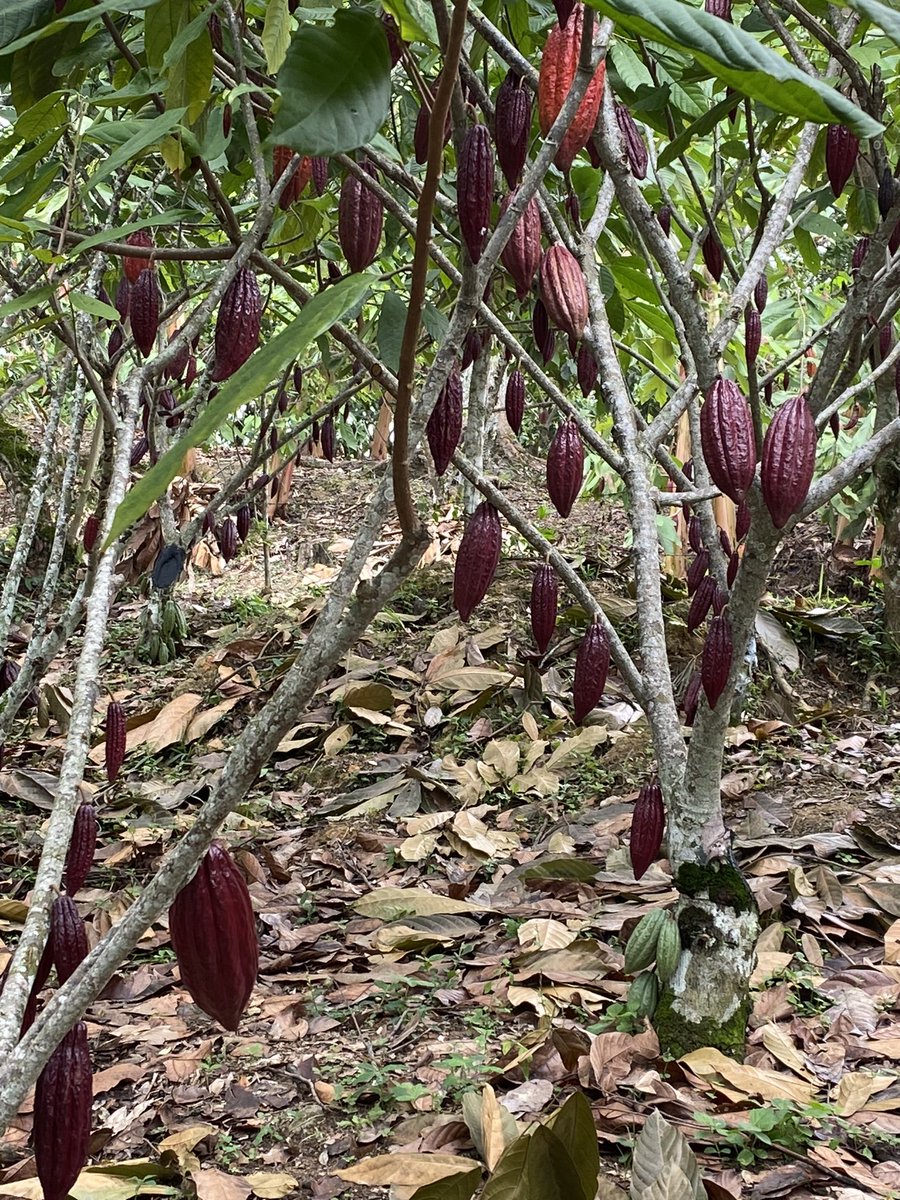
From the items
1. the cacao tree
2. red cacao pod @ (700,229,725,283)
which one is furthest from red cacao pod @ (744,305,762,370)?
red cacao pod @ (700,229,725,283)

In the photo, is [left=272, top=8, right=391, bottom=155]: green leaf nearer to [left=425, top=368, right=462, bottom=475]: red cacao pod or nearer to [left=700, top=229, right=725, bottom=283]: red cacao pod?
[left=425, top=368, right=462, bottom=475]: red cacao pod

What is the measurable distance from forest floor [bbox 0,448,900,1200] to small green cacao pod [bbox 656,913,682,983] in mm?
104

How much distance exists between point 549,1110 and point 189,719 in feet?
7.09

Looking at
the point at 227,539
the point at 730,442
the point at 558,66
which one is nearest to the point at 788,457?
the point at 730,442

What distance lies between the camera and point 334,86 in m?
0.48

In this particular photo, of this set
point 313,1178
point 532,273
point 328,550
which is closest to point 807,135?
point 532,273

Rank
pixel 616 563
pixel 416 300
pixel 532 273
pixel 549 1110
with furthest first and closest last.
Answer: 1. pixel 616 563
2. pixel 549 1110
3. pixel 532 273
4. pixel 416 300

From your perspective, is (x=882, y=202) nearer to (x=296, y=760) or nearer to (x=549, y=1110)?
(x=549, y=1110)

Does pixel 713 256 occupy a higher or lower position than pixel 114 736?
higher

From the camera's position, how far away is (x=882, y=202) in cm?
136

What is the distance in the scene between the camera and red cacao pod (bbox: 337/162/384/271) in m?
1.01

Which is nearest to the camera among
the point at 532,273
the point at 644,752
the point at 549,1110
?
the point at 532,273

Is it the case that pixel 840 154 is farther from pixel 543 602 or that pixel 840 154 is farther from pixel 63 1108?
pixel 63 1108

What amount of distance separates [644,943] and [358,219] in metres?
0.98
